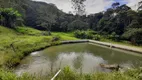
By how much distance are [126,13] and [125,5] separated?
3702mm

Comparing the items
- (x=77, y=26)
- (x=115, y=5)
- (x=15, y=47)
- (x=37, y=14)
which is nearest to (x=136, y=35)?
(x=115, y=5)

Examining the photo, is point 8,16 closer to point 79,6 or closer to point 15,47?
point 15,47

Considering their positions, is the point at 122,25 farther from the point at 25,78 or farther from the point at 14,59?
the point at 25,78

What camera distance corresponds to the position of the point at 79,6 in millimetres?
32906

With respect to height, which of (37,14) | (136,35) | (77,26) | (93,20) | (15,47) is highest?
(37,14)

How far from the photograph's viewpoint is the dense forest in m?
19.7

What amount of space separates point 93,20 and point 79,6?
4580mm

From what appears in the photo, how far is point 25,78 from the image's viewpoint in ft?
10.4

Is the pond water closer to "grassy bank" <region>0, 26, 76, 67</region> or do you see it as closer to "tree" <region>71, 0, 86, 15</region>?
"grassy bank" <region>0, 26, 76, 67</region>

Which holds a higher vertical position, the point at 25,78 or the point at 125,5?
the point at 125,5

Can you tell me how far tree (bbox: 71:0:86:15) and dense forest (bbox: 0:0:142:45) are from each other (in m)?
1.03

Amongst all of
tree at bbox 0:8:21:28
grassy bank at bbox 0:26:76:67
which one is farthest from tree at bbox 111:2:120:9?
tree at bbox 0:8:21:28

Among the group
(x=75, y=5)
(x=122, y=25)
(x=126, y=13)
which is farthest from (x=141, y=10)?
(x=75, y=5)

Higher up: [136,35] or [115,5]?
[115,5]
